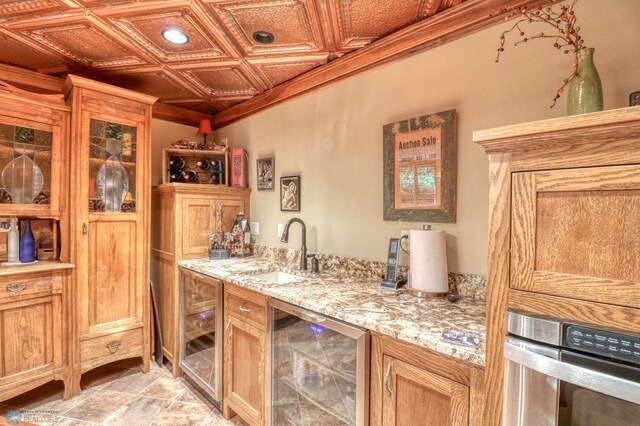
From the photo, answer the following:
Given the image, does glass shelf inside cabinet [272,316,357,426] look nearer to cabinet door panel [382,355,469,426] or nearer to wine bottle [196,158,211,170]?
cabinet door panel [382,355,469,426]

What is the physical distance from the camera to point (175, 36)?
1922 millimetres

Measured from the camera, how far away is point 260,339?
170cm

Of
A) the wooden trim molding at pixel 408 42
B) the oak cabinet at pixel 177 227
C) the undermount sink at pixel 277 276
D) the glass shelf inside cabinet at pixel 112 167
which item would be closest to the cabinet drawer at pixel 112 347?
the oak cabinet at pixel 177 227

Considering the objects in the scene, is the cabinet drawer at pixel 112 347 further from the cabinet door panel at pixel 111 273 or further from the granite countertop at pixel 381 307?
the granite countertop at pixel 381 307

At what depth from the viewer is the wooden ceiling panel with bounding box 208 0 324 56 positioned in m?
1.61

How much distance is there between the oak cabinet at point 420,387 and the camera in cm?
95

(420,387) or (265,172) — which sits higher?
(265,172)

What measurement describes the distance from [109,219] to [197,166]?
888 mm

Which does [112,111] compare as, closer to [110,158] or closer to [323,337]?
[110,158]

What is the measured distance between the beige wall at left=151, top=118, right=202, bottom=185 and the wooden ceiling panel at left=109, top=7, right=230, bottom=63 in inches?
43.2

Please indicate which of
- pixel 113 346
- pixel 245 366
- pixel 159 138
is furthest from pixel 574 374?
pixel 159 138

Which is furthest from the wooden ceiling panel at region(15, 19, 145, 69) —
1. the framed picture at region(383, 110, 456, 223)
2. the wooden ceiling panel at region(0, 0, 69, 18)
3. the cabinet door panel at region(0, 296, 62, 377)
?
the framed picture at region(383, 110, 456, 223)

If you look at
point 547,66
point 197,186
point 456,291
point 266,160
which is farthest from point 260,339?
point 547,66

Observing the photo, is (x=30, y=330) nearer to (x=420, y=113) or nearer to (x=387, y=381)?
(x=387, y=381)
